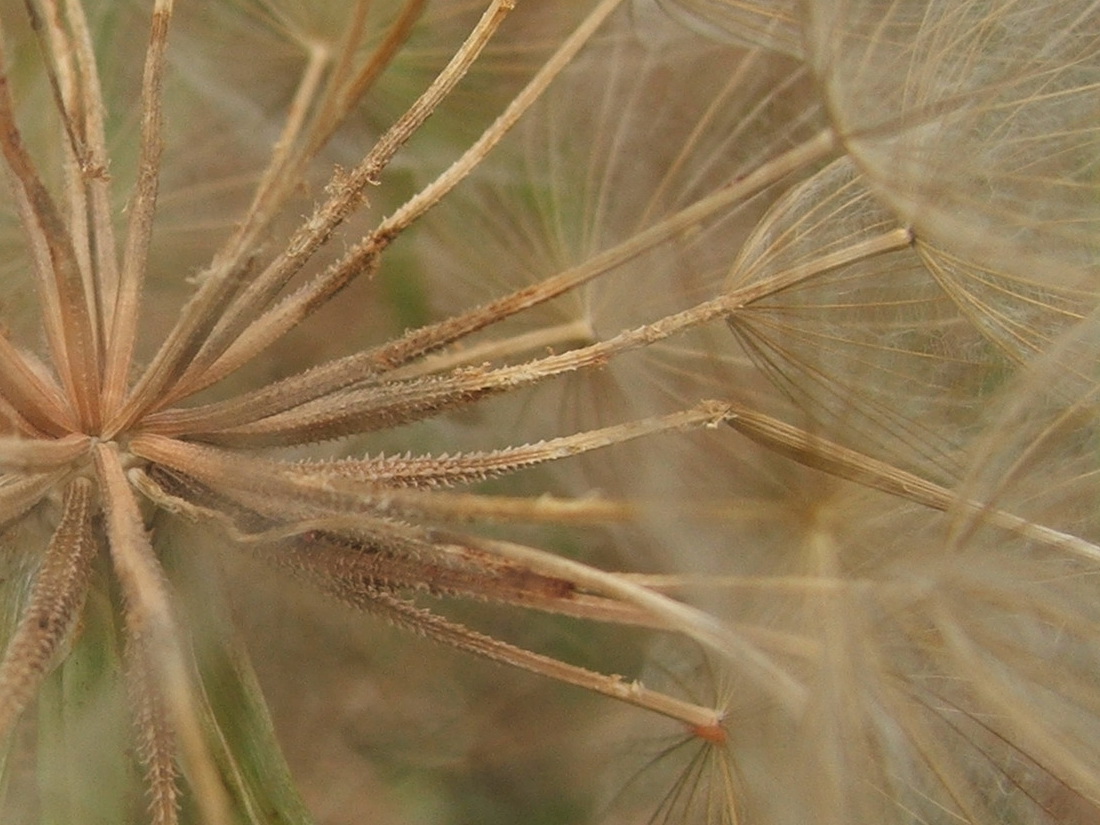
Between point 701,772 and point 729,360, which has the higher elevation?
point 729,360

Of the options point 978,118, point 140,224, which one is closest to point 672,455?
point 978,118

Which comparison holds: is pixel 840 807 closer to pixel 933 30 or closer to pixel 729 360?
pixel 729 360

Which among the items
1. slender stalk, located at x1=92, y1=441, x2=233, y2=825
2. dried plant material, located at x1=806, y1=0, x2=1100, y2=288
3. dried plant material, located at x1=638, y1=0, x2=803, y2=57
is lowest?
slender stalk, located at x1=92, y1=441, x2=233, y2=825

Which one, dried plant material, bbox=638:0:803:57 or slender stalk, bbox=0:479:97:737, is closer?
slender stalk, bbox=0:479:97:737

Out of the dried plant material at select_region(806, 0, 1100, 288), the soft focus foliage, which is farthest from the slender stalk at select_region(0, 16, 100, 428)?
the dried plant material at select_region(806, 0, 1100, 288)

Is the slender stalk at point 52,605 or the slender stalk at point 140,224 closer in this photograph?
the slender stalk at point 52,605

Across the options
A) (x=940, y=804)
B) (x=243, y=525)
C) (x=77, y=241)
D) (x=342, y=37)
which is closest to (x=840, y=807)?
(x=940, y=804)

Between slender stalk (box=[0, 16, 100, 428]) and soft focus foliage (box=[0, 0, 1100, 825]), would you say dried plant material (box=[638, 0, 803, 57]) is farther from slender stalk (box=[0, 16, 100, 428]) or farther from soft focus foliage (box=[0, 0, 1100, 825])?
slender stalk (box=[0, 16, 100, 428])

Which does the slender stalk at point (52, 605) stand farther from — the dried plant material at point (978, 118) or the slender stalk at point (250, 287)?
the dried plant material at point (978, 118)

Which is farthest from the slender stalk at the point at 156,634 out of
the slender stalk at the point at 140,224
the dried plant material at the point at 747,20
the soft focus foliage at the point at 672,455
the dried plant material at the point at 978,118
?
the dried plant material at the point at 747,20

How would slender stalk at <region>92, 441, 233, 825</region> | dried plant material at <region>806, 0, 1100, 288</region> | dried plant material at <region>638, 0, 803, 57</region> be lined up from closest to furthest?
slender stalk at <region>92, 441, 233, 825</region>, dried plant material at <region>806, 0, 1100, 288</region>, dried plant material at <region>638, 0, 803, 57</region>

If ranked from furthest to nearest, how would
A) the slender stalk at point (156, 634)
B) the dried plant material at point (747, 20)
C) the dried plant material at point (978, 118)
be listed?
the dried plant material at point (747, 20), the dried plant material at point (978, 118), the slender stalk at point (156, 634)
